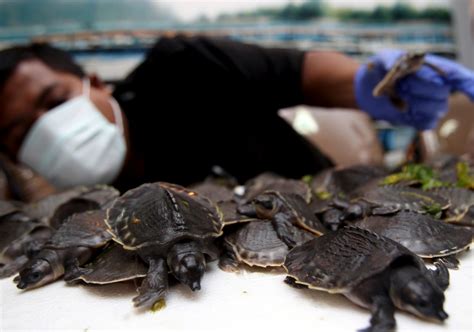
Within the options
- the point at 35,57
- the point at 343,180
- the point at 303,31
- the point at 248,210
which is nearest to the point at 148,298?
the point at 248,210

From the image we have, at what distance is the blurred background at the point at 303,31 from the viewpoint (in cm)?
242

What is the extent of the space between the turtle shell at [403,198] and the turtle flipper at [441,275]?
21 centimetres

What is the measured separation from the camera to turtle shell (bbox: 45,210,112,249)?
0.83 metres

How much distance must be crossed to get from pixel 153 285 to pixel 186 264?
69 mm

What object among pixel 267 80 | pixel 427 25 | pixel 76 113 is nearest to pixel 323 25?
pixel 427 25

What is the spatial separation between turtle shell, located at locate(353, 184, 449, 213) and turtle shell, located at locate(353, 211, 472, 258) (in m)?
0.07

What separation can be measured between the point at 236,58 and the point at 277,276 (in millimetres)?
1184

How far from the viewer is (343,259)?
63 cm

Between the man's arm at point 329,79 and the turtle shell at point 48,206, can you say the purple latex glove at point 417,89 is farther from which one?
the turtle shell at point 48,206

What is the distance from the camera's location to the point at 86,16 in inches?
104

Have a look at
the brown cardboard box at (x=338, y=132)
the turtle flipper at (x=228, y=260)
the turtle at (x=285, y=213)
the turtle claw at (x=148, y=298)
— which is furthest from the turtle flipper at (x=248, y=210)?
the brown cardboard box at (x=338, y=132)

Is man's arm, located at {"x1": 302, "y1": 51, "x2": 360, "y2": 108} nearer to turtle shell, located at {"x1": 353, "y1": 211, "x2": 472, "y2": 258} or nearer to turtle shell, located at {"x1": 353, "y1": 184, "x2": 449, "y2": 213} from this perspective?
turtle shell, located at {"x1": 353, "y1": 184, "x2": 449, "y2": 213}

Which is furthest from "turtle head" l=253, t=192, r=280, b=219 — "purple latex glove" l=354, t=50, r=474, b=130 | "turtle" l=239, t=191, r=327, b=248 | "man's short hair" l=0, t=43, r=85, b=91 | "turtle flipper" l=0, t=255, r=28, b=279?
"man's short hair" l=0, t=43, r=85, b=91

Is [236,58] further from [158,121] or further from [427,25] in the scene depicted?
[427,25]
